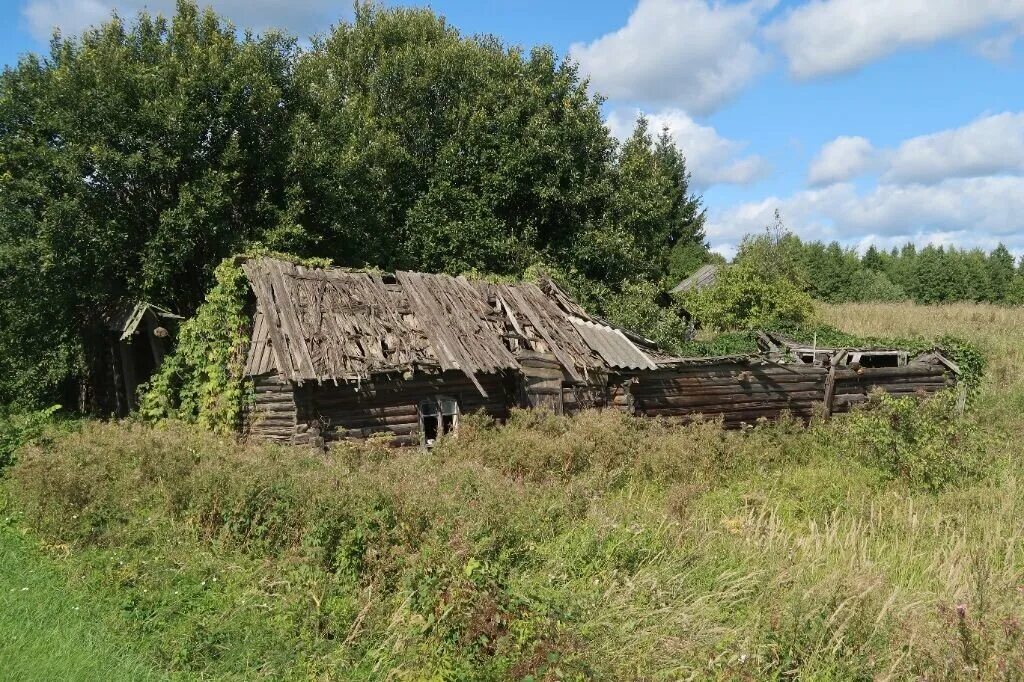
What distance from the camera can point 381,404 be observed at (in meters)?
13.1

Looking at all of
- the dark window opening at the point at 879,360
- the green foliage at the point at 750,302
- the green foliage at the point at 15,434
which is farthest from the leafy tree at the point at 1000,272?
the green foliage at the point at 15,434

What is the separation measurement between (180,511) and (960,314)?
29145 mm

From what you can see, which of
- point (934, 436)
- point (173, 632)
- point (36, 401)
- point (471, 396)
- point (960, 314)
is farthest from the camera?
point (960, 314)

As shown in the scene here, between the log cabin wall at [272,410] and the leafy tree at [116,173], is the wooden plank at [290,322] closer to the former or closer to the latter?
the log cabin wall at [272,410]

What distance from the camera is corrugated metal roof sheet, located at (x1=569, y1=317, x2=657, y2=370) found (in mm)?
14984

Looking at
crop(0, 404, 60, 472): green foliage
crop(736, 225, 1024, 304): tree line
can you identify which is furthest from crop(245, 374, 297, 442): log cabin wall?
crop(736, 225, 1024, 304): tree line

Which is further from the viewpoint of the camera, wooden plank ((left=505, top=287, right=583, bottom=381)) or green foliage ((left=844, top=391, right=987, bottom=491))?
wooden plank ((left=505, top=287, right=583, bottom=381))

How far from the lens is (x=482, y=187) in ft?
73.9

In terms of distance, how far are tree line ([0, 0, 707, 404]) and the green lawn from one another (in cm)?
1122

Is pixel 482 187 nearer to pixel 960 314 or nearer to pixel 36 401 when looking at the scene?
pixel 36 401

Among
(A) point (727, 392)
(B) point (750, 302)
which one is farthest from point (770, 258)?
(A) point (727, 392)

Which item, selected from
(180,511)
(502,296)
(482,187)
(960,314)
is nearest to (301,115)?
(482,187)

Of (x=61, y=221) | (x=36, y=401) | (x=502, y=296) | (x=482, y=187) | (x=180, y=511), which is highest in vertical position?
(x=482, y=187)

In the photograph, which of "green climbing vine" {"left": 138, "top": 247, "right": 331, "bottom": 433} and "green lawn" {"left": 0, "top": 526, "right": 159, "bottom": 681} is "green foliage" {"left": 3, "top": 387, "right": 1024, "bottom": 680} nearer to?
"green lawn" {"left": 0, "top": 526, "right": 159, "bottom": 681}
